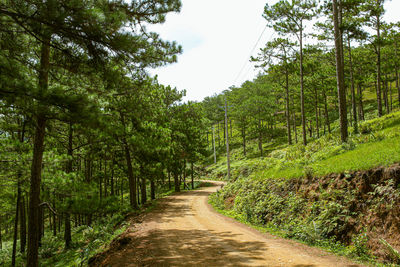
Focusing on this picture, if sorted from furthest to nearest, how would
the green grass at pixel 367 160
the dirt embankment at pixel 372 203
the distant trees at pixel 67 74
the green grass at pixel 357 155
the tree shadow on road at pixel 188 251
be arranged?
the green grass at pixel 357 155
the green grass at pixel 367 160
the tree shadow on road at pixel 188 251
the dirt embankment at pixel 372 203
the distant trees at pixel 67 74

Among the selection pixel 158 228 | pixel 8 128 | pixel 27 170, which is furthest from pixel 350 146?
pixel 8 128

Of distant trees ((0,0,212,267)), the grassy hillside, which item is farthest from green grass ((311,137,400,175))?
distant trees ((0,0,212,267))

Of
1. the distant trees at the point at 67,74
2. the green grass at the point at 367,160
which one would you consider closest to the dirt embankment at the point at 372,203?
the green grass at the point at 367,160

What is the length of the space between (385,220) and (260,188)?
754 centimetres

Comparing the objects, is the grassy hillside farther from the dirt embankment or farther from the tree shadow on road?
the tree shadow on road

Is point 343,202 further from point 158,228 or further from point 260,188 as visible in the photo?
point 158,228

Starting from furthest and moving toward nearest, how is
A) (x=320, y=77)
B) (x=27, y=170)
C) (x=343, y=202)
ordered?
(x=320, y=77), (x=27, y=170), (x=343, y=202)

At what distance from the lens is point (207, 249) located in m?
7.47

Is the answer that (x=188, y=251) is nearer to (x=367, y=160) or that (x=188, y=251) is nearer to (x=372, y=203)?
(x=372, y=203)

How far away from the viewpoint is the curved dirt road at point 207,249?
20.3 ft

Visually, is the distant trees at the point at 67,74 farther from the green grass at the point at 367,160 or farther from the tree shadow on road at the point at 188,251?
the green grass at the point at 367,160

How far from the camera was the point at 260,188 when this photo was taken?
13.6 metres

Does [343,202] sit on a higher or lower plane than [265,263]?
higher

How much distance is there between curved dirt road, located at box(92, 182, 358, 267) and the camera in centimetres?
619
